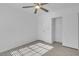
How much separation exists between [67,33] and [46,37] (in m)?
1.28

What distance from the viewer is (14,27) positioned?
322 cm

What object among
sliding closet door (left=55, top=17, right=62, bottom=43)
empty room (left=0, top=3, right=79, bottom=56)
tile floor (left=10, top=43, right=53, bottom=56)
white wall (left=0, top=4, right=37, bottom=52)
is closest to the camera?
tile floor (left=10, top=43, right=53, bottom=56)

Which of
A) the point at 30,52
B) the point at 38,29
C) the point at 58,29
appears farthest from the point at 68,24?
the point at 30,52

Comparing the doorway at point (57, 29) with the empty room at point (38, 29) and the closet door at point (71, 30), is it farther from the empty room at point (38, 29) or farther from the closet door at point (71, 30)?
the closet door at point (71, 30)

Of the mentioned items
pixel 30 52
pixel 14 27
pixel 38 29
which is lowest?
pixel 30 52

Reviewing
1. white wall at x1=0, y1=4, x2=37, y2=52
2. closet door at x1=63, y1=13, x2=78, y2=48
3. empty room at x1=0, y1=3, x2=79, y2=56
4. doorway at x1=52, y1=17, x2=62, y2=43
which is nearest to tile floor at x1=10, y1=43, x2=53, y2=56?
empty room at x1=0, y1=3, x2=79, y2=56

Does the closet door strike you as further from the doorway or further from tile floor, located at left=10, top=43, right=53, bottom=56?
tile floor, located at left=10, top=43, right=53, bottom=56

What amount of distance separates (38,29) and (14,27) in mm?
1635

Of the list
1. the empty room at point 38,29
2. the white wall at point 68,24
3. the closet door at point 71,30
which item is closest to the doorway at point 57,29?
the empty room at point 38,29

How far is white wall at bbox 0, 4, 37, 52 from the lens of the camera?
2.88 metres

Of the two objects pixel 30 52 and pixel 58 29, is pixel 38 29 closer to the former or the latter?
pixel 58 29

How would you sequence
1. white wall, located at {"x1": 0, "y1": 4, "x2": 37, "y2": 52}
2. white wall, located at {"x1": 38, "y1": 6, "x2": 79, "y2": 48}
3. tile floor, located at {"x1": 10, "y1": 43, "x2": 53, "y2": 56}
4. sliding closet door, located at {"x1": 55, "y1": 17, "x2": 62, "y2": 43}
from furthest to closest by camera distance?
sliding closet door, located at {"x1": 55, "y1": 17, "x2": 62, "y2": 43}, white wall, located at {"x1": 38, "y1": 6, "x2": 79, "y2": 48}, white wall, located at {"x1": 0, "y1": 4, "x2": 37, "y2": 52}, tile floor, located at {"x1": 10, "y1": 43, "x2": 53, "y2": 56}

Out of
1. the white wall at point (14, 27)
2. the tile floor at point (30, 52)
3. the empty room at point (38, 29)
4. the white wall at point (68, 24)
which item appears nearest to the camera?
the tile floor at point (30, 52)

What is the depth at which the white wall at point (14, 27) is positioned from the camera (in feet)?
9.44
